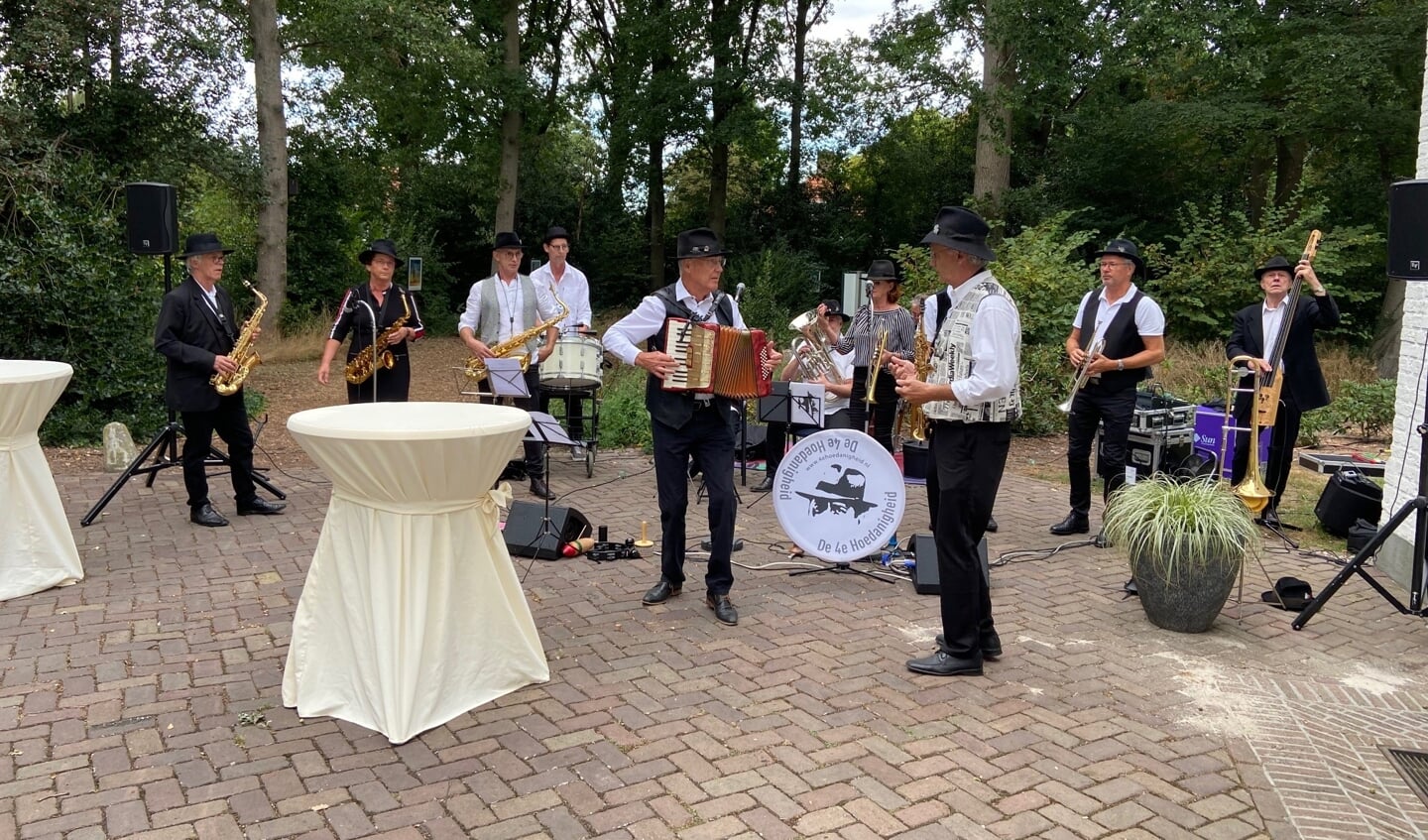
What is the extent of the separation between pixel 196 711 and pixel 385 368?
3.98 m

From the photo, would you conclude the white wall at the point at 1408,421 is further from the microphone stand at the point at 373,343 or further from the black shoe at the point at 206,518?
the black shoe at the point at 206,518

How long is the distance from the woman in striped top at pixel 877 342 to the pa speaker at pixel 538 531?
8.25 ft

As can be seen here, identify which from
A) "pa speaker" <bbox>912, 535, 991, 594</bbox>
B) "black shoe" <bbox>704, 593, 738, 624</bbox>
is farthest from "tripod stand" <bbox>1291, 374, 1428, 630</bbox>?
"black shoe" <bbox>704, 593, 738, 624</bbox>

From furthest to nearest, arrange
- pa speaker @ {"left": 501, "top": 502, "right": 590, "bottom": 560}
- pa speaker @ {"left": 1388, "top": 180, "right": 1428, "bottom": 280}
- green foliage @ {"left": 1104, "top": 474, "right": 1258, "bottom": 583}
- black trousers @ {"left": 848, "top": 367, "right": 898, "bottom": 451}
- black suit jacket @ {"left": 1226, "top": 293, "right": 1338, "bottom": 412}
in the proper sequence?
1. black trousers @ {"left": 848, "top": 367, "right": 898, "bottom": 451}
2. black suit jacket @ {"left": 1226, "top": 293, "right": 1338, "bottom": 412}
3. pa speaker @ {"left": 501, "top": 502, "right": 590, "bottom": 560}
4. green foliage @ {"left": 1104, "top": 474, "right": 1258, "bottom": 583}
5. pa speaker @ {"left": 1388, "top": 180, "right": 1428, "bottom": 280}

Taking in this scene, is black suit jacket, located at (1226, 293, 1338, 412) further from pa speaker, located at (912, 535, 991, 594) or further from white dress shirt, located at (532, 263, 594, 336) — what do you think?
white dress shirt, located at (532, 263, 594, 336)

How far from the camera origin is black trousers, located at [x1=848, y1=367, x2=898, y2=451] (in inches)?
316

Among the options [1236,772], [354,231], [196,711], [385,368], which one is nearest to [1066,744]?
[1236,772]

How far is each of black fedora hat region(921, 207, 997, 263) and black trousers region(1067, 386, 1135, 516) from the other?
326 centimetres

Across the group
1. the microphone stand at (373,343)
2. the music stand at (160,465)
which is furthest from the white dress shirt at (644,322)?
the music stand at (160,465)

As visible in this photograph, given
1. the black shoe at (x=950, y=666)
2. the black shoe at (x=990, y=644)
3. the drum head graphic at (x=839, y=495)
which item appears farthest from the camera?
the drum head graphic at (x=839, y=495)

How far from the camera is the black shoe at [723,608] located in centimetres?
561

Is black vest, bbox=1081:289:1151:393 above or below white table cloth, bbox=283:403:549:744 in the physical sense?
above

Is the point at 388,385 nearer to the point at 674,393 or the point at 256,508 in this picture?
the point at 256,508

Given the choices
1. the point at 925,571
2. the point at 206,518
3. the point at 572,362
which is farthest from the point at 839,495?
the point at 206,518
